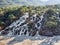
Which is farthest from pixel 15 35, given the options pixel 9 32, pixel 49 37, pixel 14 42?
pixel 49 37

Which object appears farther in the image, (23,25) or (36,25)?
(23,25)

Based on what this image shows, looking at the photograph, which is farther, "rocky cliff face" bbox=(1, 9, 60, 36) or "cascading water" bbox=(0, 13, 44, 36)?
"cascading water" bbox=(0, 13, 44, 36)

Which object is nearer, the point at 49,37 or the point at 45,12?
the point at 49,37

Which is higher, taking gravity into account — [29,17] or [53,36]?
[29,17]

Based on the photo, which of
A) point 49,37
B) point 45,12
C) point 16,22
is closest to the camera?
point 49,37

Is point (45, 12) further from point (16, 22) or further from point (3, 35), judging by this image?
point (3, 35)

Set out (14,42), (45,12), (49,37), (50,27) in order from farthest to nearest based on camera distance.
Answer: (45,12) < (50,27) < (49,37) < (14,42)

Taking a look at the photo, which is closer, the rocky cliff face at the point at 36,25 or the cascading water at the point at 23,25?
the rocky cliff face at the point at 36,25
